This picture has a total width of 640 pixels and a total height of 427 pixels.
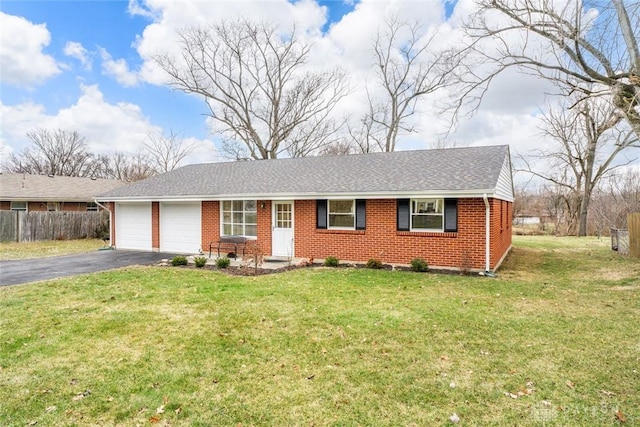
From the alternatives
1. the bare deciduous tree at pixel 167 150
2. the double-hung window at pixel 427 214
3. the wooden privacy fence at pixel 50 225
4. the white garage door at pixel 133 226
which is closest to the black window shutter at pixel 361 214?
the double-hung window at pixel 427 214

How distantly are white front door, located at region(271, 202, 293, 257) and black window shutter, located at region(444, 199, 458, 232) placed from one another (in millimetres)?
5181

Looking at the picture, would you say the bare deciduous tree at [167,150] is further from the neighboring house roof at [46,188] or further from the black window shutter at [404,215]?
the black window shutter at [404,215]

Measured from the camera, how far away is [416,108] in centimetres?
2644

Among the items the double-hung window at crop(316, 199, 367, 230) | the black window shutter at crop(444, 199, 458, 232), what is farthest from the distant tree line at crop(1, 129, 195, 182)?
the black window shutter at crop(444, 199, 458, 232)

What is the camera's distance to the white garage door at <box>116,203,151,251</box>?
49.8 ft

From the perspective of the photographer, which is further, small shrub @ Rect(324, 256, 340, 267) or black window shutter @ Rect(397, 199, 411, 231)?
small shrub @ Rect(324, 256, 340, 267)

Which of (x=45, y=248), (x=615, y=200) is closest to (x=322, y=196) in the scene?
(x=45, y=248)

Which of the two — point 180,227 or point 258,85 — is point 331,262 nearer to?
point 180,227

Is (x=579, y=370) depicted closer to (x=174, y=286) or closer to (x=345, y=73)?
(x=174, y=286)

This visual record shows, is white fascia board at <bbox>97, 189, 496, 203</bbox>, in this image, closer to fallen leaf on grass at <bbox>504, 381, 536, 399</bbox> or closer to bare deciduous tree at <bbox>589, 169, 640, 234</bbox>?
fallen leaf on grass at <bbox>504, 381, 536, 399</bbox>

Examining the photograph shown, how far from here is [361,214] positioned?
11.3 metres

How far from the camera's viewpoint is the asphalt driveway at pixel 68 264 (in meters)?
9.52

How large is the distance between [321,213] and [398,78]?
62.8 ft

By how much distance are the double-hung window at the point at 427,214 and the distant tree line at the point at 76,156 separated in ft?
102
